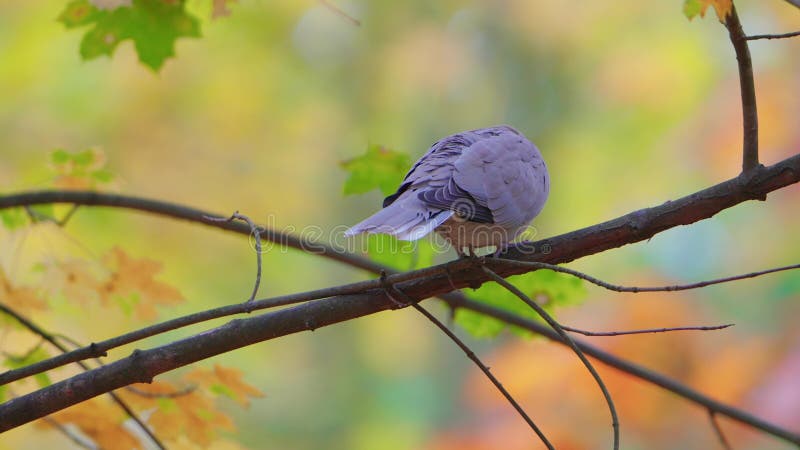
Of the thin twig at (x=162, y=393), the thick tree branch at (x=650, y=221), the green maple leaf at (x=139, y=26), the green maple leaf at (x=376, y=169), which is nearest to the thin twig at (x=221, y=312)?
the thick tree branch at (x=650, y=221)

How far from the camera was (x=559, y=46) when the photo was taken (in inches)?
304

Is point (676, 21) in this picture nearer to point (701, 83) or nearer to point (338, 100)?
point (701, 83)

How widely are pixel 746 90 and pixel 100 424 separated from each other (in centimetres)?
203

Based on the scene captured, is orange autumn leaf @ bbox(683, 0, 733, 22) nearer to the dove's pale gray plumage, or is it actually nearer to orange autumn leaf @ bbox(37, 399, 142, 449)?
the dove's pale gray plumage

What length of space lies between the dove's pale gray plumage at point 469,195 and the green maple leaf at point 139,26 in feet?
3.46

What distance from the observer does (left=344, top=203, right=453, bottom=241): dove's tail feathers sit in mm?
1854

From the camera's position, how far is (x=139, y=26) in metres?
2.70

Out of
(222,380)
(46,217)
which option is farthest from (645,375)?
(46,217)

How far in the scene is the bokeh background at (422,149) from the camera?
18.7 ft

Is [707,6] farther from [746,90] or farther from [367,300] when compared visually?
[367,300]

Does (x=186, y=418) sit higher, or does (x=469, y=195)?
(x=469, y=195)

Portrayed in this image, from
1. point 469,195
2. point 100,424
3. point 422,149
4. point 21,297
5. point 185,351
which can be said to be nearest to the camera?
point 185,351

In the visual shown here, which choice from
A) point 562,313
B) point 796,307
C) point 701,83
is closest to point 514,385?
point 562,313

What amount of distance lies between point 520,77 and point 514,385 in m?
3.71
